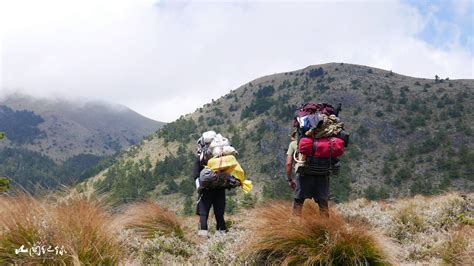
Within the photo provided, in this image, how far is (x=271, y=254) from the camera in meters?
4.56

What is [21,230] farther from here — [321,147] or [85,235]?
[321,147]

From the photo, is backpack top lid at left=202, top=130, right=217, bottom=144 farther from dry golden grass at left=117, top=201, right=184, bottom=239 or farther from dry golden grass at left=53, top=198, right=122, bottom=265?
dry golden grass at left=53, top=198, right=122, bottom=265

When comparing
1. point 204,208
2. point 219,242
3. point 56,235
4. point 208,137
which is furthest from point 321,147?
point 56,235

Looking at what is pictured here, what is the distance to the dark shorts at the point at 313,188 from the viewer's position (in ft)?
19.9

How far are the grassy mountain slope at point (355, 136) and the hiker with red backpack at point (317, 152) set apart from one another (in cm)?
4648

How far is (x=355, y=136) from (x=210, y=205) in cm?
7796

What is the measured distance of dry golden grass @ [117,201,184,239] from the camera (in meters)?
6.57

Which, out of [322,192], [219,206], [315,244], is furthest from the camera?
[219,206]

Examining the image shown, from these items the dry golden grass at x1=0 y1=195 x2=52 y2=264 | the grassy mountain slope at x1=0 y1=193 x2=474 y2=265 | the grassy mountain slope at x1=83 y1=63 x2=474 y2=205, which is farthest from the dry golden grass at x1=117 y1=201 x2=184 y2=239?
the grassy mountain slope at x1=83 y1=63 x2=474 y2=205

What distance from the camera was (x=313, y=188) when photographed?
6.11 metres

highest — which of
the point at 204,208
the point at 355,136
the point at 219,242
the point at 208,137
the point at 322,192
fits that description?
the point at 355,136

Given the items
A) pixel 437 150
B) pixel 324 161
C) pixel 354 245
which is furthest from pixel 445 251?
pixel 437 150

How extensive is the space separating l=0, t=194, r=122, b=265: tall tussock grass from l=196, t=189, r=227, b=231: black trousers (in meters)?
2.92

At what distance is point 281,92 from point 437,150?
5399cm
